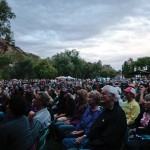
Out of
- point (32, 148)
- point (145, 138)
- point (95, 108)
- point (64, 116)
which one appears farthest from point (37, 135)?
point (64, 116)

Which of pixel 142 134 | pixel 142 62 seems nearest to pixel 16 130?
pixel 142 134

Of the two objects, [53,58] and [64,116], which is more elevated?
[53,58]

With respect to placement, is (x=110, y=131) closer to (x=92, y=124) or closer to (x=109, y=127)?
(x=109, y=127)

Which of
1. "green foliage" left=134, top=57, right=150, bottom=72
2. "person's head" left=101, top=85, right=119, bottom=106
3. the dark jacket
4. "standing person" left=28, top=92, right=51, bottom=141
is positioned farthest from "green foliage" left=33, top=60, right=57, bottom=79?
the dark jacket

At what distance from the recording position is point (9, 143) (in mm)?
3297

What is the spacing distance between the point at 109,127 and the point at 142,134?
1.61 meters

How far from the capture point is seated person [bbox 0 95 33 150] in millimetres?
3258

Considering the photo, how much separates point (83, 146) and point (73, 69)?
8822cm

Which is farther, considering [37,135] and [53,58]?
[53,58]

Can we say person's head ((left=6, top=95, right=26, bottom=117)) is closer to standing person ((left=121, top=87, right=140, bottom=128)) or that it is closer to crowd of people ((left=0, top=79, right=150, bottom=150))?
crowd of people ((left=0, top=79, right=150, bottom=150))

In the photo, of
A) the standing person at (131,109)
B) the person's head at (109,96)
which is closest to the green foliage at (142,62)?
the standing person at (131,109)

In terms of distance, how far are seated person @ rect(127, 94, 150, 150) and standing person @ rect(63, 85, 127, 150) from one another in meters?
1.03

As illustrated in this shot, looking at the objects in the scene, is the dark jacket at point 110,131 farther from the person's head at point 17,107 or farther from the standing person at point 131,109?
the standing person at point 131,109

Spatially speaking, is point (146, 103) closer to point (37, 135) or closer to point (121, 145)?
point (121, 145)
